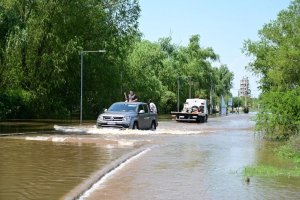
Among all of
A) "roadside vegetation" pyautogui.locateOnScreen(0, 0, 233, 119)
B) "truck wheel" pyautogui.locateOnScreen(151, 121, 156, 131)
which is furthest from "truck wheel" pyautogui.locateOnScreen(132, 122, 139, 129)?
"roadside vegetation" pyautogui.locateOnScreen(0, 0, 233, 119)

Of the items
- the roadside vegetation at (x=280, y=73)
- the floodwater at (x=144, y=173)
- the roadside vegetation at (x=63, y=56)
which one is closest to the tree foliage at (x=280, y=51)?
the roadside vegetation at (x=280, y=73)

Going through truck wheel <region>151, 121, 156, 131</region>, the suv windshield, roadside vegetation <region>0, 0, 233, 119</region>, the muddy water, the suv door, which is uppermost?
roadside vegetation <region>0, 0, 233, 119</region>

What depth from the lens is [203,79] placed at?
97125 mm

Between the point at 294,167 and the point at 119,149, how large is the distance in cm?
655

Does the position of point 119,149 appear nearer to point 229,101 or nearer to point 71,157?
point 71,157

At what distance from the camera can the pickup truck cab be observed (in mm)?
26328

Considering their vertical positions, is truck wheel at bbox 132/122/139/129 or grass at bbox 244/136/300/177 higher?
truck wheel at bbox 132/122/139/129

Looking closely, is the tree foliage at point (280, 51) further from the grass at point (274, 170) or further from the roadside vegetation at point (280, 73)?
Answer: the grass at point (274, 170)

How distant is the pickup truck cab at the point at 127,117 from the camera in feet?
86.4

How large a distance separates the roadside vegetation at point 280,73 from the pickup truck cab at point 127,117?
6.54m

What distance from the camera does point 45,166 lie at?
41.0 feet

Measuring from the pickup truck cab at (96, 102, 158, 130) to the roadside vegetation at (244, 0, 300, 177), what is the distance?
6.54 meters

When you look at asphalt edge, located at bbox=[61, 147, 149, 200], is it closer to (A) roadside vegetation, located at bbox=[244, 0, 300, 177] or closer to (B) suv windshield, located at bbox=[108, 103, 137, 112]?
(A) roadside vegetation, located at bbox=[244, 0, 300, 177]

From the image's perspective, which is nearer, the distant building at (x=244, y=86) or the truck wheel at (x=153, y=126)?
the truck wheel at (x=153, y=126)
